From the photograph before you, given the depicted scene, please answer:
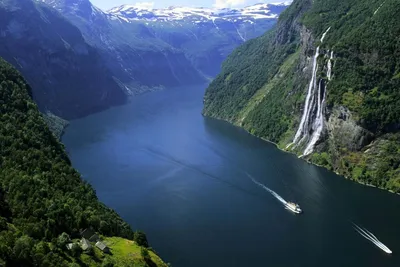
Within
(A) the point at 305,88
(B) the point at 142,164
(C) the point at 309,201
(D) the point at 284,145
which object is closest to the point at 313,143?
(D) the point at 284,145

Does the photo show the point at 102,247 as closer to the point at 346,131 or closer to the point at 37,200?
the point at 37,200

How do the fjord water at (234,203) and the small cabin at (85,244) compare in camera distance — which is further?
the fjord water at (234,203)

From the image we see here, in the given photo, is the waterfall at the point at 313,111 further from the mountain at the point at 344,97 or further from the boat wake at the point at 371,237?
the boat wake at the point at 371,237

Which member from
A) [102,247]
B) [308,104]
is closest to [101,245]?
[102,247]

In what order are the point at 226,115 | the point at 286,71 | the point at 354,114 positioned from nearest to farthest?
the point at 354,114 → the point at 286,71 → the point at 226,115

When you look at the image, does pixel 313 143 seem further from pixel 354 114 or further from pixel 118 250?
pixel 118 250

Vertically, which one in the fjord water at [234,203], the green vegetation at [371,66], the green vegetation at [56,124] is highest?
the green vegetation at [371,66]

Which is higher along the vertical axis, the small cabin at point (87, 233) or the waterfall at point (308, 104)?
the waterfall at point (308, 104)

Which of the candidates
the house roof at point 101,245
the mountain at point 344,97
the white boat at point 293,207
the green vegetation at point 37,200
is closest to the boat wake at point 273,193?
the white boat at point 293,207
